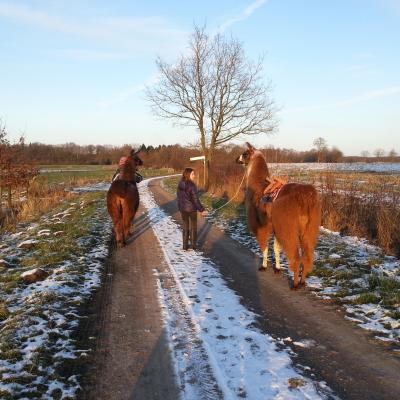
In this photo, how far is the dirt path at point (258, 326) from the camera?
11.9ft

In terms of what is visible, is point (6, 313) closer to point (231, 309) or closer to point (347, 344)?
point (231, 309)

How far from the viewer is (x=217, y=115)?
26.0 m

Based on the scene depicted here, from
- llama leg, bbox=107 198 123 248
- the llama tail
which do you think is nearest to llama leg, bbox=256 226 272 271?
Result: the llama tail

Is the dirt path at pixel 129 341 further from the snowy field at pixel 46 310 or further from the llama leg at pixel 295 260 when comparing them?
the llama leg at pixel 295 260

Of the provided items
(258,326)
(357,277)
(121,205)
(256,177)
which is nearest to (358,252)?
(357,277)

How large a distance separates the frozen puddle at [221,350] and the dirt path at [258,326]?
5.9 inches

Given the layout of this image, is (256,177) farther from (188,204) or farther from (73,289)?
(73,289)

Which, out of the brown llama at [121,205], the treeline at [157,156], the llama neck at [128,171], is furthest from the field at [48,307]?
the treeline at [157,156]

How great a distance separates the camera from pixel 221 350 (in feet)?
13.9

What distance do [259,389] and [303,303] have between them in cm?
254

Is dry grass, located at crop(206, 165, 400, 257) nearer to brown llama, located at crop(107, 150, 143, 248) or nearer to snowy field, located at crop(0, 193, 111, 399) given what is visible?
brown llama, located at crop(107, 150, 143, 248)

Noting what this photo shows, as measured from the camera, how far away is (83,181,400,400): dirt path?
3.63 m

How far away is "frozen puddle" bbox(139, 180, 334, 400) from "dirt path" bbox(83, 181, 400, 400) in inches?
5.9

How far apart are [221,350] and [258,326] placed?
0.88 m
